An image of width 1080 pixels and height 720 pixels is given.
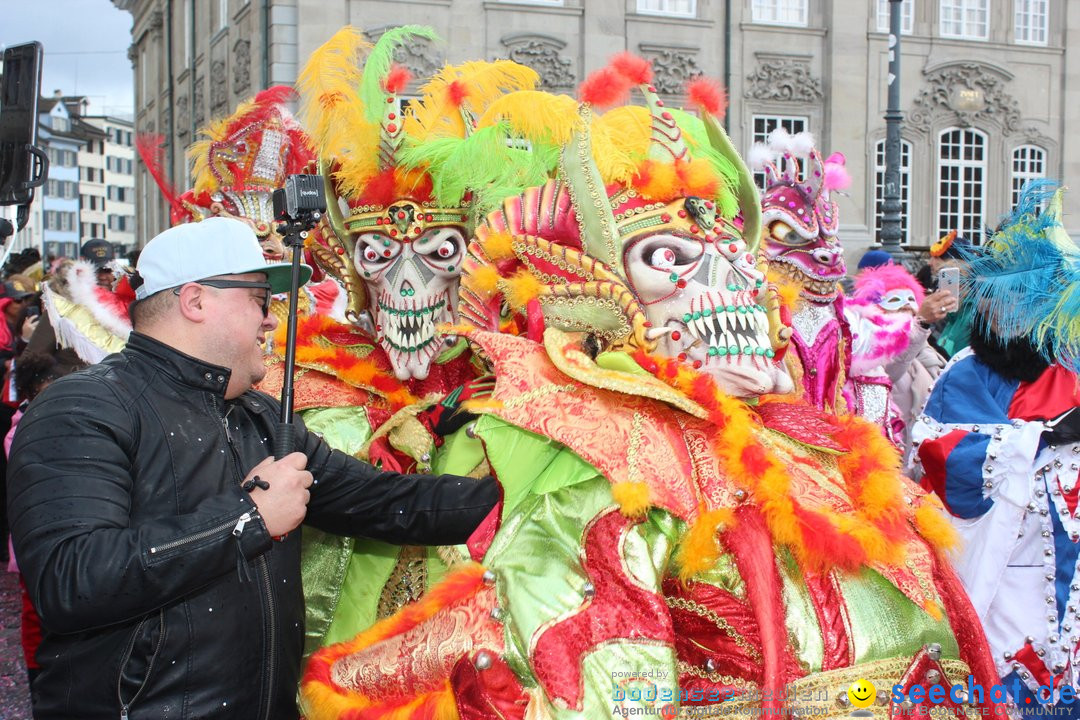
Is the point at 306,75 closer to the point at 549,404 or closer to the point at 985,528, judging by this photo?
the point at 549,404

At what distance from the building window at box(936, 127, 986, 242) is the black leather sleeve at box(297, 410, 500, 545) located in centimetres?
2131

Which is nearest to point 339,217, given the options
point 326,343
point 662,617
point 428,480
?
point 326,343

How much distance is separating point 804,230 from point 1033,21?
20.3 m

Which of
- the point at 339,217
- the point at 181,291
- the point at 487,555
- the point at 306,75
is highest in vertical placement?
the point at 306,75

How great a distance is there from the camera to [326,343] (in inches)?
142

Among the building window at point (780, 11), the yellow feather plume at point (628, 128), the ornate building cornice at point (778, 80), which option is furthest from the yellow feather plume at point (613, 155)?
the building window at point (780, 11)

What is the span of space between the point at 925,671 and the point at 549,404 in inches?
35.9

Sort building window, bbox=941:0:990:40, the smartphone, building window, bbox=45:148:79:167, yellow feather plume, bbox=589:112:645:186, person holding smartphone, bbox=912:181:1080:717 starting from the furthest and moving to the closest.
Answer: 1. building window, bbox=45:148:79:167
2. building window, bbox=941:0:990:40
3. the smartphone
4. person holding smartphone, bbox=912:181:1080:717
5. yellow feather plume, bbox=589:112:645:186

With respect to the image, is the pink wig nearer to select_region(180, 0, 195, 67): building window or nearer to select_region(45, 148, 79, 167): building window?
select_region(180, 0, 195, 67): building window

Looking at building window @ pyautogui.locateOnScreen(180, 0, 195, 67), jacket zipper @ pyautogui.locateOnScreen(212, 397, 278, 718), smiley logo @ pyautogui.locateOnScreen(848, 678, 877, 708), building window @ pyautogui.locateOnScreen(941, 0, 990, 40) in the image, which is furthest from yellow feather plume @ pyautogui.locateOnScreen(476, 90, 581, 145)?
building window @ pyautogui.locateOnScreen(180, 0, 195, 67)

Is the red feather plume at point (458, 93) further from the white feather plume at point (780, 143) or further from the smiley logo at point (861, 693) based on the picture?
the white feather plume at point (780, 143)

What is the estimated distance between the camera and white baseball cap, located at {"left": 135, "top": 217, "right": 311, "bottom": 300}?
2.19 m

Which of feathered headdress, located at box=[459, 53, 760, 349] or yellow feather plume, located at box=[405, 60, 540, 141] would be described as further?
yellow feather plume, located at box=[405, 60, 540, 141]

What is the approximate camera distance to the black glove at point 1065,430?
3.40 meters
